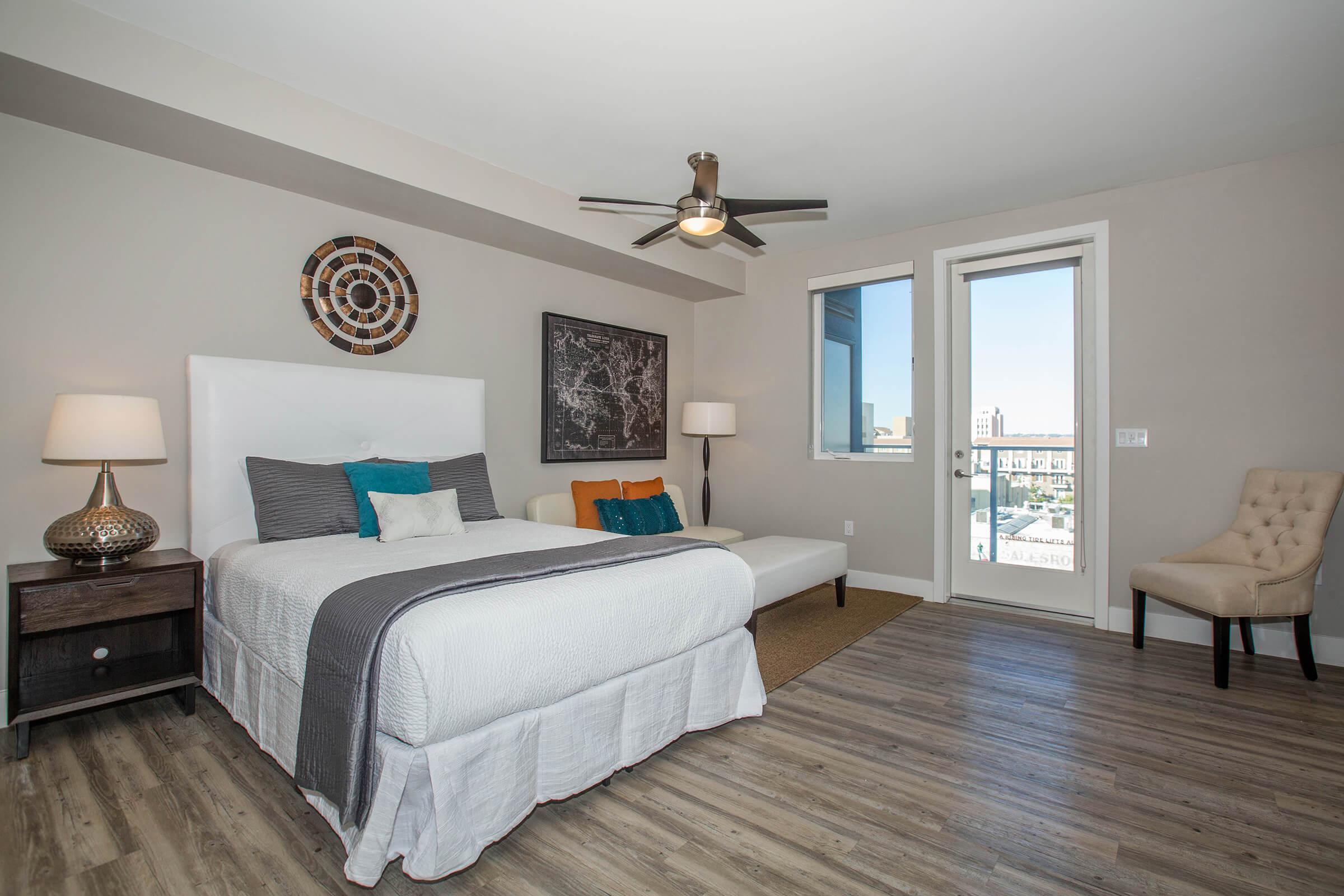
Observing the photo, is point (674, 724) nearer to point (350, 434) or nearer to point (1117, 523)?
point (350, 434)

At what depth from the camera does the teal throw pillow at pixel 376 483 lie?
2.98m

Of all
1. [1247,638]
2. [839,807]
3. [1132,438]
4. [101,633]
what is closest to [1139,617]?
[1247,638]

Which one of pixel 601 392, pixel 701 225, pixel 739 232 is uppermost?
pixel 739 232

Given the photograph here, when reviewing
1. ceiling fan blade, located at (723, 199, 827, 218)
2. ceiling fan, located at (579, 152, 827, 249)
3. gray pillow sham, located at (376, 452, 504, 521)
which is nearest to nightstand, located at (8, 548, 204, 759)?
gray pillow sham, located at (376, 452, 504, 521)

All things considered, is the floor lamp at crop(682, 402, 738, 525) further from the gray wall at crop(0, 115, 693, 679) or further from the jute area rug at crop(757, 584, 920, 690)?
the gray wall at crop(0, 115, 693, 679)

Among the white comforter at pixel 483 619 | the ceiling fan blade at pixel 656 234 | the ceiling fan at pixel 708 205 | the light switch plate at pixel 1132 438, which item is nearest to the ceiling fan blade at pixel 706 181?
the ceiling fan at pixel 708 205

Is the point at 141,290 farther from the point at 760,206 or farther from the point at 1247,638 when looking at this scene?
the point at 1247,638

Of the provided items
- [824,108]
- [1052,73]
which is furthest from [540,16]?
[1052,73]

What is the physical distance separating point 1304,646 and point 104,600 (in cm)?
503

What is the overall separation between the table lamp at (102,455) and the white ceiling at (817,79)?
1.40m

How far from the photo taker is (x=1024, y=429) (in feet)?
14.0

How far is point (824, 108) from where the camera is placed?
2.93m

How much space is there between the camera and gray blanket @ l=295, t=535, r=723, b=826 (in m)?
1.61

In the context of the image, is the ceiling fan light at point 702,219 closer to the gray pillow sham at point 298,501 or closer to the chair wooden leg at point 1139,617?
the gray pillow sham at point 298,501
